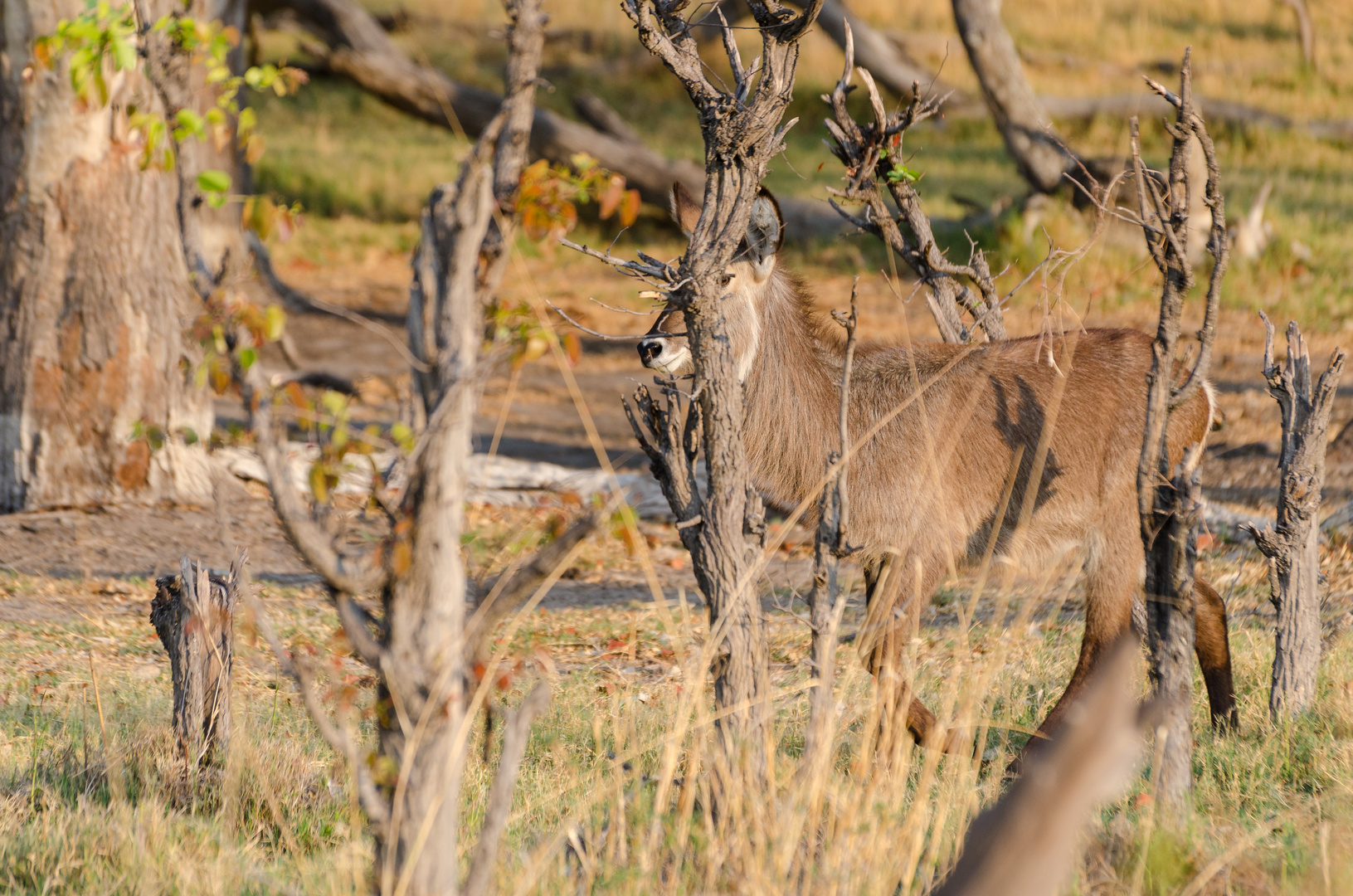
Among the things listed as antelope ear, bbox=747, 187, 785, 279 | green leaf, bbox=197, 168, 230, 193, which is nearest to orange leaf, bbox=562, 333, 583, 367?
green leaf, bbox=197, 168, 230, 193

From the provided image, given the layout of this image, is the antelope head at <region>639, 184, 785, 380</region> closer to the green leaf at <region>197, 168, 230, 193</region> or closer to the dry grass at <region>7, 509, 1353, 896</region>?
the dry grass at <region>7, 509, 1353, 896</region>

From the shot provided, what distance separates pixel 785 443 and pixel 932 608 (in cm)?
215

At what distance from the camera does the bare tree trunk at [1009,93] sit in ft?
36.4

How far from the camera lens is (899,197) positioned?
5.12 meters

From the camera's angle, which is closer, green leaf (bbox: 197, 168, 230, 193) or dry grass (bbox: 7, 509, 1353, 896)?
green leaf (bbox: 197, 168, 230, 193)

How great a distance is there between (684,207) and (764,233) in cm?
61

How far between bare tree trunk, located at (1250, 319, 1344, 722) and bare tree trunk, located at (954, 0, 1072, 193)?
6.93 meters

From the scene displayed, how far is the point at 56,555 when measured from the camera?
256 inches

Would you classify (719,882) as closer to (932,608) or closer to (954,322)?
(954,322)

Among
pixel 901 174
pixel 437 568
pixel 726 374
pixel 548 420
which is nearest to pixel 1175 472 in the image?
pixel 726 374

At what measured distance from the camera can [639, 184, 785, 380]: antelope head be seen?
404 centimetres

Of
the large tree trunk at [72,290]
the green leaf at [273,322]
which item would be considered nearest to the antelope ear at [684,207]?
the green leaf at [273,322]

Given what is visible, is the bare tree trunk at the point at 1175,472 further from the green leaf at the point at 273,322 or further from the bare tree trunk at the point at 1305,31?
the bare tree trunk at the point at 1305,31

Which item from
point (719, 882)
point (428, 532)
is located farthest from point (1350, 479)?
point (428, 532)
